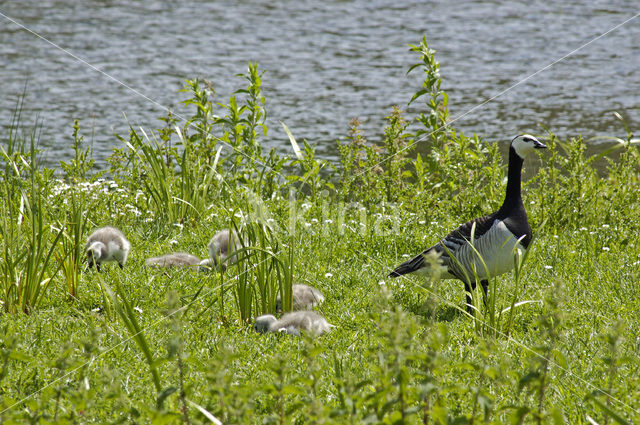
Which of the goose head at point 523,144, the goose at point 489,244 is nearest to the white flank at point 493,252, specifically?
the goose at point 489,244

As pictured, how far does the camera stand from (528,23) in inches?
752

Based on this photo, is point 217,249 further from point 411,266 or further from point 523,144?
point 523,144

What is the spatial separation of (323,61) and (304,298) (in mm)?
11289

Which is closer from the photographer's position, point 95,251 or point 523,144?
point 523,144

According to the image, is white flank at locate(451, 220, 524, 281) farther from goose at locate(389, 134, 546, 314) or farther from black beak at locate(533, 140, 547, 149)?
black beak at locate(533, 140, 547, 149)

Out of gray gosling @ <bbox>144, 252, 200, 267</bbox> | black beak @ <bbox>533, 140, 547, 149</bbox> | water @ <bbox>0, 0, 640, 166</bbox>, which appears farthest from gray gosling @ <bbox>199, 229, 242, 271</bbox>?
water @ <bbox>0, 0, 640, 166</bbox>

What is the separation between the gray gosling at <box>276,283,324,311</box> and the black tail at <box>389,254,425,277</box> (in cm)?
60

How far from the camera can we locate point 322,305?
533 centimetres

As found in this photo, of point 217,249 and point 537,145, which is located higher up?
point 537,145

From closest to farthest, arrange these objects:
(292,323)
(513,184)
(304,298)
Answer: (292,323) → (304,298) → (513,184)

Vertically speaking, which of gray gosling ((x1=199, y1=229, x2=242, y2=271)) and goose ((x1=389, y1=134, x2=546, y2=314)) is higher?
goose ((x1=389, y1=134, x2=546, y2=314))

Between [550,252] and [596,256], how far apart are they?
40 centimetres

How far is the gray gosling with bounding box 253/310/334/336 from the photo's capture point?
4676 mm

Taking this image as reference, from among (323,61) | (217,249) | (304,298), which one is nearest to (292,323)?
(304,298)
